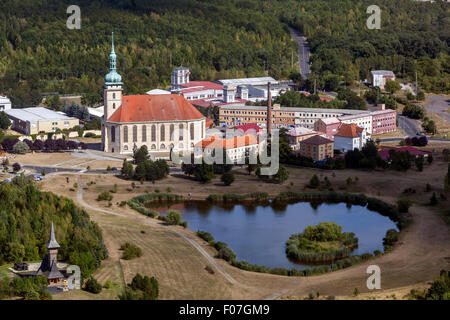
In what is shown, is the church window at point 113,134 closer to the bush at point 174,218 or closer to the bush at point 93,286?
the bush at point 174,218

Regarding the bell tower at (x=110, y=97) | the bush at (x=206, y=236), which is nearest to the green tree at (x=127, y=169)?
the bell tower at (x=110, y=97)

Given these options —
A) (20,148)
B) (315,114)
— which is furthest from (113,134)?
(315,114)

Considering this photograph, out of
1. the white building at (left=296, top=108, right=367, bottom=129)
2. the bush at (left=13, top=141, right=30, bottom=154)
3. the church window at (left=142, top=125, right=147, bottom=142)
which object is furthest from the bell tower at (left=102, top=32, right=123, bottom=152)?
the white building at (left=296, top=108, right=367, bottom=129)

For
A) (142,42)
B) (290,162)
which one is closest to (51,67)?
(142,42)

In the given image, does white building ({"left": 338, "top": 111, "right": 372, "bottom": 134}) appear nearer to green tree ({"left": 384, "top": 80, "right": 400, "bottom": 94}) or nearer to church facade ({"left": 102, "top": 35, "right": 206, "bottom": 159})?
church facade ({"left": 102, "top": 35, "right": 206, "bottom": 159})

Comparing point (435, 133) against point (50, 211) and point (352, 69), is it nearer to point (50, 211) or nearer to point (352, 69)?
point (352, 69)
